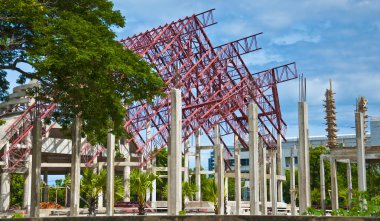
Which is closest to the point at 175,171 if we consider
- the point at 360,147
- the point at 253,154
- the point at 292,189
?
the point at 253,154

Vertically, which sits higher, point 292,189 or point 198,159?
point 198,159

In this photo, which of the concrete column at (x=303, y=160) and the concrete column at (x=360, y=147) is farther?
the concrete column at (x=360, y=147)

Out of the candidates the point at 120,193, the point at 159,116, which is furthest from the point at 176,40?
the point at 120,193

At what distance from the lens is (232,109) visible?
6025 cm

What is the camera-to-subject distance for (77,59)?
21703mm

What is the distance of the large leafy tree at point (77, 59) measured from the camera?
22.3 metres

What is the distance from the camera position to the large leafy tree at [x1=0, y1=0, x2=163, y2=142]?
73.2 feet

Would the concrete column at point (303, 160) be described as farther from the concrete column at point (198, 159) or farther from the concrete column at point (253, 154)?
the concrete column at point (198, 159)

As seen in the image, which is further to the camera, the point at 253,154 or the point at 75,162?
the point at 253,154

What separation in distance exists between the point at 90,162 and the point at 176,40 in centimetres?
1606

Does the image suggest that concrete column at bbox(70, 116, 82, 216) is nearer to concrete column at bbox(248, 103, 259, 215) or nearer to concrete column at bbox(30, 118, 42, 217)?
concrete column at bbox(30, 118, 42, 217)

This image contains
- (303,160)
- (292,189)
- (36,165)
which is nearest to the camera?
(303,160)

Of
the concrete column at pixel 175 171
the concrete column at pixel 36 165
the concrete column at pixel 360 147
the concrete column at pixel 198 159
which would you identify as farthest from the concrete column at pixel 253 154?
the concrete column at pixel 198 159

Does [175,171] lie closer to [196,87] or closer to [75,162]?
[75,162]
